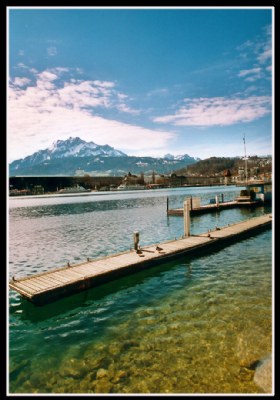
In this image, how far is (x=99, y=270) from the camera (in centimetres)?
1542

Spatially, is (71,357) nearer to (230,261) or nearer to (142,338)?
(142,338)

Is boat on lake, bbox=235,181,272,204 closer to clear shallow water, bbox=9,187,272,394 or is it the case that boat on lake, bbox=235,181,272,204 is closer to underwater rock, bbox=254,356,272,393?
clear shallow water, bbox=9,187,272,394

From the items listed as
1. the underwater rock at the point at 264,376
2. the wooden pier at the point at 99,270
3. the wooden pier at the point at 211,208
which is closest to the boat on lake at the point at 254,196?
the wooden pier at the point at 211,208

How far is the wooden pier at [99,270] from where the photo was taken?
12.9 meters

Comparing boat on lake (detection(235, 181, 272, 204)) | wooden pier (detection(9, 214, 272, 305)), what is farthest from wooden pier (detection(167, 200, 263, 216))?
wooden pier (detection(9, 214, 272, 305))

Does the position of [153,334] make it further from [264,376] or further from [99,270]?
[99,270]

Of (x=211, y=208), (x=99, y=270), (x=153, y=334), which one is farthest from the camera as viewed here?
(x=211, y=208)

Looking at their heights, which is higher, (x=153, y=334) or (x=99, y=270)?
(x=99, y=270)

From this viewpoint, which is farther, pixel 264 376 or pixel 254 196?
pixel 254 196

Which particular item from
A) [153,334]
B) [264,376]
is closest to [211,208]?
[153,334]

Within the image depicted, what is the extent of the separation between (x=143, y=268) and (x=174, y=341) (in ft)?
24.7

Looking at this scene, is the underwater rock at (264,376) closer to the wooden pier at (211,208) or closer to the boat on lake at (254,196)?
the wooden pier at (211,208)

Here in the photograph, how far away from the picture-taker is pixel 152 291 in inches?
569

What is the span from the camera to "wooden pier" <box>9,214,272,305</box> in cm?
1293
